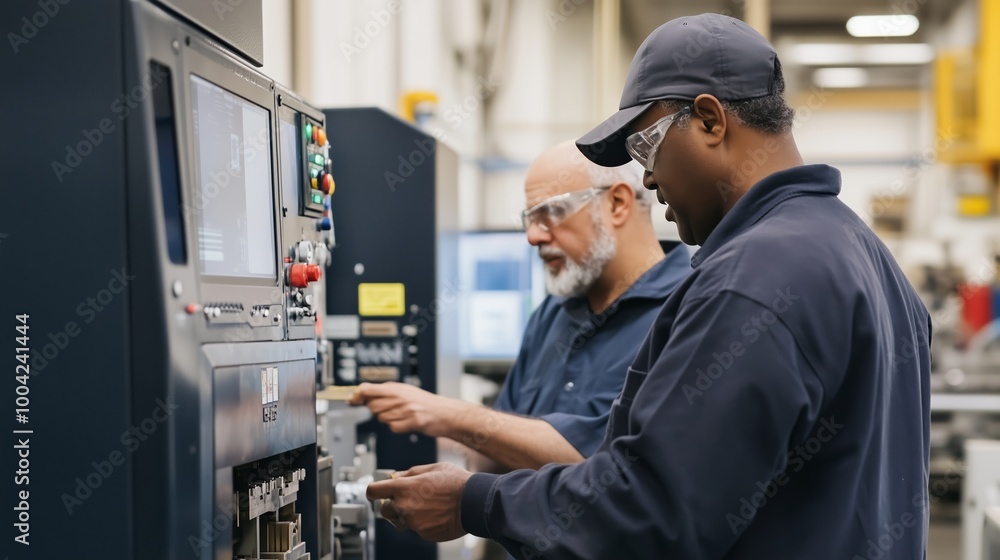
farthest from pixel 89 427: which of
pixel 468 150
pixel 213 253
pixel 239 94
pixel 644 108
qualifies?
pixel 468 150

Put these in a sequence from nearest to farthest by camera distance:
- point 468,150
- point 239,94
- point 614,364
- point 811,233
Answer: point 811,233 < point 239,94 < point 614,364 < point 468,150

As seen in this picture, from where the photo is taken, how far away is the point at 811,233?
4.05 ft

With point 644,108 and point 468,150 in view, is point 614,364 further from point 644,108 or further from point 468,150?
point 468,150

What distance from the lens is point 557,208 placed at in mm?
2289

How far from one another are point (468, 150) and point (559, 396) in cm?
432

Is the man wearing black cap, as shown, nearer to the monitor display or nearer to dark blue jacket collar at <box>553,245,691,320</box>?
dark blue jacket collar at <box>553,245,691,320</box>

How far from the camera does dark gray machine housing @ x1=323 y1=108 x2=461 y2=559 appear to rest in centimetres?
290

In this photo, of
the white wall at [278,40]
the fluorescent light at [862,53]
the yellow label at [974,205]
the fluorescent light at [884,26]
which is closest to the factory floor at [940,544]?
the yellow label at [974,205]

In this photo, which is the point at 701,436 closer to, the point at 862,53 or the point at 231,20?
the point at 231,20

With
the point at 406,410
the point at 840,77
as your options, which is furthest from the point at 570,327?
the point at 840,77

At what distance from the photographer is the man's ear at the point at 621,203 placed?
7.39 feet

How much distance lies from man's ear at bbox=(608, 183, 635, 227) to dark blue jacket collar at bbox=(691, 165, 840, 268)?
91cm

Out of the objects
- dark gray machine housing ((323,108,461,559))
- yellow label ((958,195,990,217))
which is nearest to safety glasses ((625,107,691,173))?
dark gray machine housing ((323,108,461,559))

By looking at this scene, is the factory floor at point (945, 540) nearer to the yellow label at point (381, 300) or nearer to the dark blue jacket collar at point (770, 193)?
the yellow label at point (381, 300)
